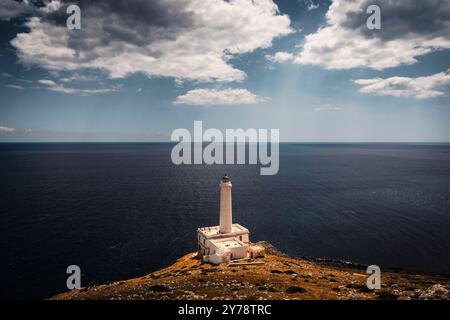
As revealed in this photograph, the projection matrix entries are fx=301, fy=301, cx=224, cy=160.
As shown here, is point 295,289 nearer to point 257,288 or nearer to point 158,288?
point 257,288

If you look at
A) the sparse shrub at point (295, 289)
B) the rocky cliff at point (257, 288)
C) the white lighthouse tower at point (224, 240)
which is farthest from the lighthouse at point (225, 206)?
the sparse shrub at point (295, 289)

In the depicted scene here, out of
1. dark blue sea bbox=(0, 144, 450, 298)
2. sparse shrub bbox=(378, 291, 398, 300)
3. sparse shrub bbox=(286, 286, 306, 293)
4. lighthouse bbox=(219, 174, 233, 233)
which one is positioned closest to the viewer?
sparse shrub bbox=(378, 291, 398, 300)

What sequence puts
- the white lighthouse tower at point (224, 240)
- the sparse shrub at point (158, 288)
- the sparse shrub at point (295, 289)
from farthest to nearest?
the white lighthouse tower at point (224, 240) → the sparse shrub at point (158, 288) → the sparse shrub at point (295, 289)

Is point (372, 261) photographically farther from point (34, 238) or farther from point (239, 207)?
point (34, 238)

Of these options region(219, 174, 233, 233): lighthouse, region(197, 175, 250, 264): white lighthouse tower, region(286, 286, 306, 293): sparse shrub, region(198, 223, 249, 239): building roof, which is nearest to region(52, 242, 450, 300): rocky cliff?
region(286, 286, 306, 293): sparse shrub

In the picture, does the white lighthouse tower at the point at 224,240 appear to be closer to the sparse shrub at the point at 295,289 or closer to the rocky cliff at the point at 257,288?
the rocky cliff at the point at 257,288

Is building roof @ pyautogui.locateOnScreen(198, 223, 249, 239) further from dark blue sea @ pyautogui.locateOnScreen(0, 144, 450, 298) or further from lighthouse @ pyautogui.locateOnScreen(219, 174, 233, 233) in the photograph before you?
dark blue sea @ pyautogui.locateOnScreen(0, 144, 450, 298)

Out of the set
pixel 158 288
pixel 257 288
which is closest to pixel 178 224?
pixel 158 288

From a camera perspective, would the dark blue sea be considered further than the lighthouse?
Yes
